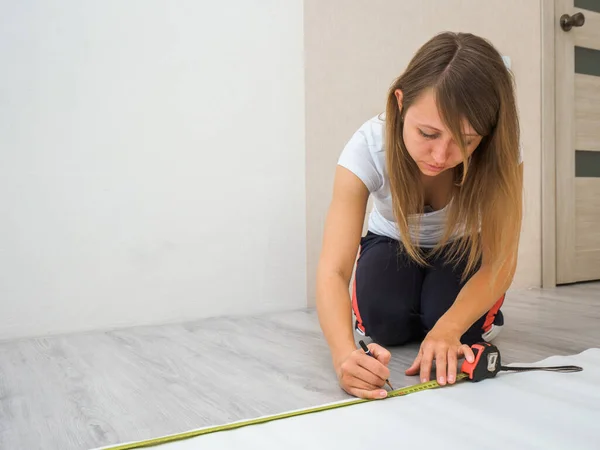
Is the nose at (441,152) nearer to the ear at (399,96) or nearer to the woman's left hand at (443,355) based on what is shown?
the ear at (399,96)

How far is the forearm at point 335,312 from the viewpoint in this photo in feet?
3.71

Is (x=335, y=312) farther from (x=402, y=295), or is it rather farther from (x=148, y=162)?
(x=148, y=162)

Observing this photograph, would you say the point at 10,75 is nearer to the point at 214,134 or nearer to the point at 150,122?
the point at 150,122

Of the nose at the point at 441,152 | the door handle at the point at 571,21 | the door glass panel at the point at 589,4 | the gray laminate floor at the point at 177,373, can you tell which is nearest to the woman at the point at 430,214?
A: the nose at the point at 441,152

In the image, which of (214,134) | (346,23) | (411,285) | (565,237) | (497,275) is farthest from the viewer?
(565,237)

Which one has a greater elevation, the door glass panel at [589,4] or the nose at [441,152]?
the door glass panel at [589,4]

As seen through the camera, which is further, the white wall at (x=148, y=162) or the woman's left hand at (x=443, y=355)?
the white wall at (x=148, y=162)

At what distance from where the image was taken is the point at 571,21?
276 centimetres

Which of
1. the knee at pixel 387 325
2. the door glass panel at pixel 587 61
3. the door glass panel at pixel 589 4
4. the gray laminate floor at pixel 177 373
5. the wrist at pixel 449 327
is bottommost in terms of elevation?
the gray laminate floor at pixel 177 373

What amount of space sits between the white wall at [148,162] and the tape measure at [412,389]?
1.00 meters

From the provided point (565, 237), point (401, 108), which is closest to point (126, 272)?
point (401, 108)

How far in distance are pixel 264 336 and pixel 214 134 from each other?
72cm

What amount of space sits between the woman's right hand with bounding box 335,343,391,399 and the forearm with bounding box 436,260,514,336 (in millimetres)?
242

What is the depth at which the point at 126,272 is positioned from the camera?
1.84 meters
